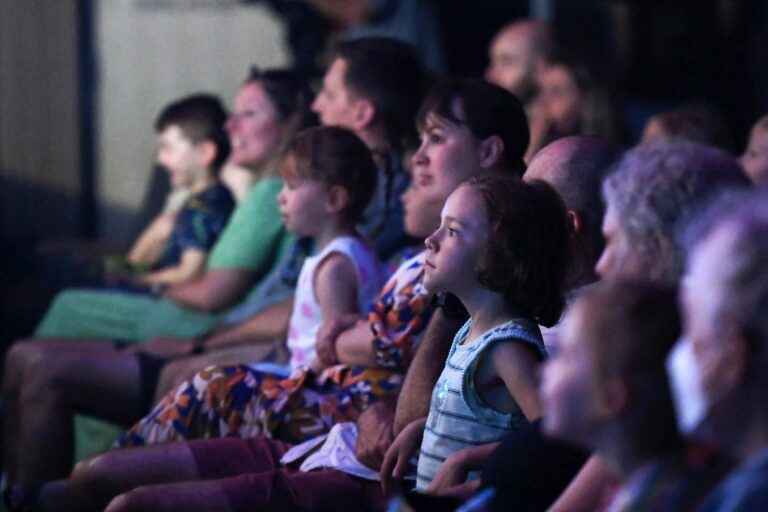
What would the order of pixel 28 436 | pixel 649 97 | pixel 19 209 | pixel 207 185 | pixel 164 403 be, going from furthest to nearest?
pixel 649 97
pixel 19 209
pixel 207 185
pixel 28 436
pixel 164 403

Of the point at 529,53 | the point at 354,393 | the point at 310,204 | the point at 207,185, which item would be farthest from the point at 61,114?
the point at 354,393

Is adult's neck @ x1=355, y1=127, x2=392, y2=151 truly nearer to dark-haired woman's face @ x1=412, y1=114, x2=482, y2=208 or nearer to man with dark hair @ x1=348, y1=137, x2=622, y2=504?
dark-haired woman's face @ x1=412, y1=114, x2=482, y2=208

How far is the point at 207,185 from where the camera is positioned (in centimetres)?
474

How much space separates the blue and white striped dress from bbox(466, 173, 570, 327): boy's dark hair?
7 cm

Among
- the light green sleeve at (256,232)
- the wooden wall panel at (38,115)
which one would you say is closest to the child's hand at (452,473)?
the light green sleeve at (256,232)

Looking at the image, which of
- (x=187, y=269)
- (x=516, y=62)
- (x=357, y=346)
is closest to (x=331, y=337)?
(x=357, y=346)

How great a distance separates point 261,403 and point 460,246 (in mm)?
909

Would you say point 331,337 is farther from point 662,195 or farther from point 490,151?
point 662,195

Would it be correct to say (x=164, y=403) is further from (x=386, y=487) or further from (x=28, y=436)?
(x=386, y=487)

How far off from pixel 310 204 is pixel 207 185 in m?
1.40

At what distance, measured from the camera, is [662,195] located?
6.44 feet

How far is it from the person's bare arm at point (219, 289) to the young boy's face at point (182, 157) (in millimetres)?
773

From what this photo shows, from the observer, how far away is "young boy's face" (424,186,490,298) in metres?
2.42

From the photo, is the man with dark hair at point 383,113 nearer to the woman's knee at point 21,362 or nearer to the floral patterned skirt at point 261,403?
the floral patterned skirt at point 261,403
